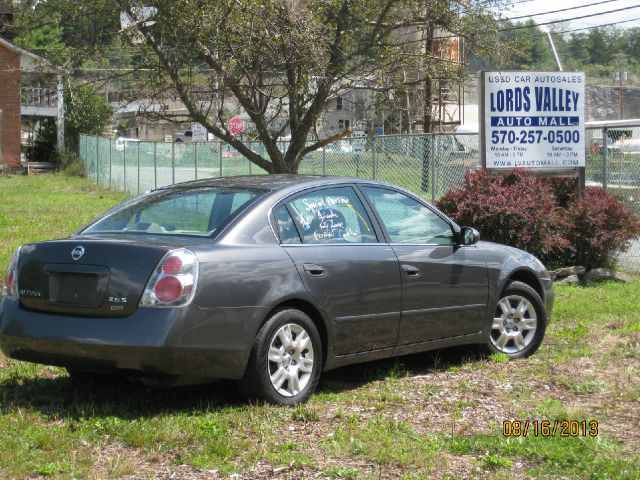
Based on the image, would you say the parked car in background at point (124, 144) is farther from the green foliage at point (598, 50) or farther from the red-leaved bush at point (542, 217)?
the green foliage at point (598, 50)

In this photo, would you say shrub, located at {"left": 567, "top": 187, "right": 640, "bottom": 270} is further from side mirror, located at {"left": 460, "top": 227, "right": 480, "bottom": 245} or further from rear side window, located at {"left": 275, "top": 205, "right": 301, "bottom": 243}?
rear side window, located at {"left": 275, "top": 205, "right": 301, "bottom": 243}

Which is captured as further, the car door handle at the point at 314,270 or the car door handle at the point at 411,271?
the car door handle at the point at 411,271

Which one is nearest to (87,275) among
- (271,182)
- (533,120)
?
(271,182)

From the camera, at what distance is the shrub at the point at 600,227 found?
13.3 metres

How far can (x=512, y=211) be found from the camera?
12680 millimetres

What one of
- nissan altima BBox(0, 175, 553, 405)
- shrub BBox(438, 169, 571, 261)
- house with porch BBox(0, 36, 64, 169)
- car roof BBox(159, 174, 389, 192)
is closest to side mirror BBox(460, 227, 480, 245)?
nissan altima BBox(0, 175, 553, 405)

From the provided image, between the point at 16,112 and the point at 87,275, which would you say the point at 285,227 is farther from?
the point at 16,112

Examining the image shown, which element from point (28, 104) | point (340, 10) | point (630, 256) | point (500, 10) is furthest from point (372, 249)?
point (28, 104)

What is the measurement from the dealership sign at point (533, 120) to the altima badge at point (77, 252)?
855 cm

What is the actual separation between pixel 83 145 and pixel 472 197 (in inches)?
1322

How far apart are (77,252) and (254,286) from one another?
1122 mm

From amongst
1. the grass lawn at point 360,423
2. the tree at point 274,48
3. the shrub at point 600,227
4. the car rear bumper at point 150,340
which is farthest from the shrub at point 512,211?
the car rear bumper at point 150,340

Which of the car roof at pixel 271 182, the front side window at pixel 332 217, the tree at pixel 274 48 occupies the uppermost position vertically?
the tree at pixel 274 48

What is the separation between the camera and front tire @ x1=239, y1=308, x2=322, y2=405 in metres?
6.04
